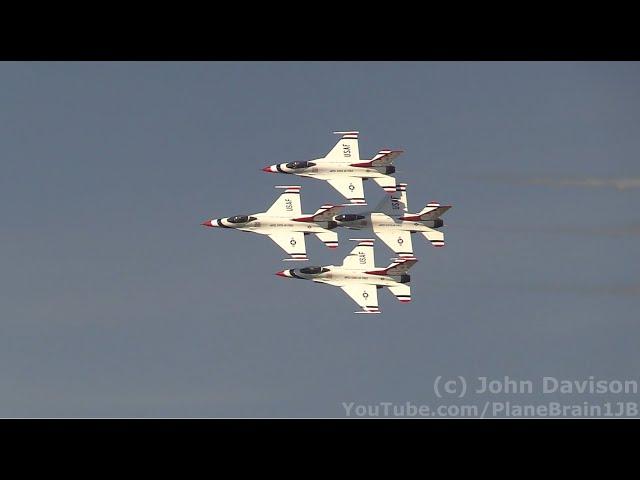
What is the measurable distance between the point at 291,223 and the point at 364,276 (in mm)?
5933

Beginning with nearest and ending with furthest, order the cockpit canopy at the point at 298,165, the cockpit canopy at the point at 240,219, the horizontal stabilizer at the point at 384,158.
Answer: the horizontal stabilizer at the point at 384,158 → the cockpit canopy at the point at 298,165 → the cockpit canopy at the point at 240,219

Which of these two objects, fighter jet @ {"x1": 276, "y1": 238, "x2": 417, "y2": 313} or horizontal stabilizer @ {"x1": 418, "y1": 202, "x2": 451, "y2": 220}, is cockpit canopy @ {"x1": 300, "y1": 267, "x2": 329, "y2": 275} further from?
horizontal stabilizer @ {"x1": 418, "y1": 202, "x2": 451, "y2": 220}

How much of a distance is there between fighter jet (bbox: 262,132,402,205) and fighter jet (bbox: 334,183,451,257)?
159cm

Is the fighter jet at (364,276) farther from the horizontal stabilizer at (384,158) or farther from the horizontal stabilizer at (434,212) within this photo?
the horizontal stabilizer at (384,158)

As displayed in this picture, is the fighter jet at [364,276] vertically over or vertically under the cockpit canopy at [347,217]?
under

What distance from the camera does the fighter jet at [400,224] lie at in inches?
3794

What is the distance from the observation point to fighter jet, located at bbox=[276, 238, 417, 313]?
95.7 meters

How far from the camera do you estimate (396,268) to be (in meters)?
95.6

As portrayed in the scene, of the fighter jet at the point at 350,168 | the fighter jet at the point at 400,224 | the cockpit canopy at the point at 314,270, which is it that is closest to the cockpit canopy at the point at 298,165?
the fighter jet at the point at 350,168

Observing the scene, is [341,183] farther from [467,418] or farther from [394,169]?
[467,418]

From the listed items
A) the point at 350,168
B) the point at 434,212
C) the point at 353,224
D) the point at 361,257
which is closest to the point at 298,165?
A: the point at 350,168

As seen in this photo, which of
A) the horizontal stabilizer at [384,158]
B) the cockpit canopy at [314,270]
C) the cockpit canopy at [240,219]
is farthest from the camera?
the cockpit canopy at [240,219]

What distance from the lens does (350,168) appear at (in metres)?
96.3
